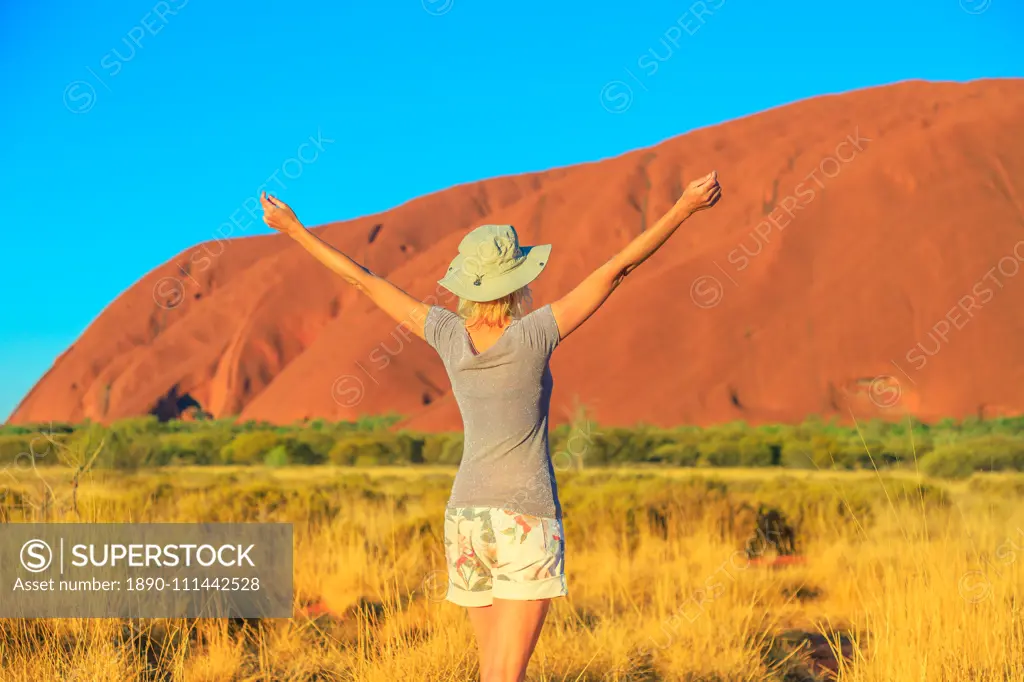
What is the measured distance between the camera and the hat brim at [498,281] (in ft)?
8.84

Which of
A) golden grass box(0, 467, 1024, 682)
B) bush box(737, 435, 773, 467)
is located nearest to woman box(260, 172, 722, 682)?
golden grass box(0, 467, 1024, 682)

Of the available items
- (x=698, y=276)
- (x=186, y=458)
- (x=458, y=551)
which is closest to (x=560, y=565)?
(x=458, y=551)

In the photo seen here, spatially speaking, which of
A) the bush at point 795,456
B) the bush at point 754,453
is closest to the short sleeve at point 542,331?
the bush at point 795,456

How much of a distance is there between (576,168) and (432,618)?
62632 millimetres

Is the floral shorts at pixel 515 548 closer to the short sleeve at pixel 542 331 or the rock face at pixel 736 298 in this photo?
the short sleeve at pixel 542 331

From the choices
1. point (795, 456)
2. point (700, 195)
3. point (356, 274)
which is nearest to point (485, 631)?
point (356, 274)

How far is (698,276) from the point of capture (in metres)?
45.6

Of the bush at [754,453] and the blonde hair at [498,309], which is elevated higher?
the blonde hair at [498,309]

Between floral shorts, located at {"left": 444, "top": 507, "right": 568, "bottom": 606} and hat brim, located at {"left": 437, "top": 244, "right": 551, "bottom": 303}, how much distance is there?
56 cm

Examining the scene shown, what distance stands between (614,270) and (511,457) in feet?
1.77

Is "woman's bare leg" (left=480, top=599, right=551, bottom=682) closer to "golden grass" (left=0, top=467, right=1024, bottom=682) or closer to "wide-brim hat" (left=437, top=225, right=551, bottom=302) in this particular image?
"wide-brim hat" (left=437, top=225, right=551, bottom=302)

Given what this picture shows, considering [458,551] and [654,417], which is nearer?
[458,551]

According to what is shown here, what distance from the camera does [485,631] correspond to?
2.74 m

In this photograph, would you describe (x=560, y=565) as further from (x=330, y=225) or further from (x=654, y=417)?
(x=330, y=225)
